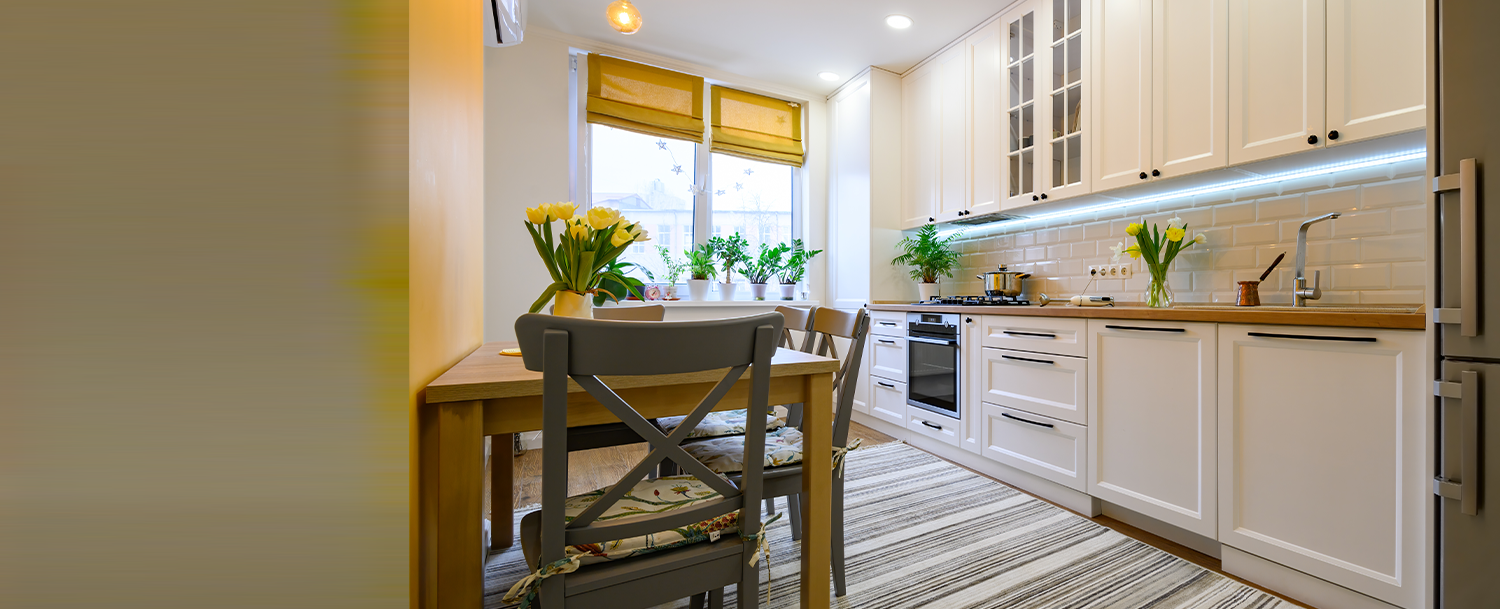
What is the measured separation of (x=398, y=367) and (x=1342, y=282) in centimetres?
296

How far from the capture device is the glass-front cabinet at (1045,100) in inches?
102

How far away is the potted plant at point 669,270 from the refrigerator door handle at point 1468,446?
3435mm

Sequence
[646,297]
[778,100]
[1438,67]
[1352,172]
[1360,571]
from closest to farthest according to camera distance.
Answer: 1. [1438,67]
2. [1360,571]
3. [1352,172]
4. [646,297]
5. [778,100]

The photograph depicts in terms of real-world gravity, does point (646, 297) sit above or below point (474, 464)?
above

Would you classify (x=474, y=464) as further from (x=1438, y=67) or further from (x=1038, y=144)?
(x=1038, y=144)

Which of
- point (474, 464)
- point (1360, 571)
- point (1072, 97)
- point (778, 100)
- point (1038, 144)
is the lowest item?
point (1360, 571)

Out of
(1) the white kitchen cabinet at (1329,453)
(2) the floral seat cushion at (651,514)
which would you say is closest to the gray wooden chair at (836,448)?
(2) the floral seat cushion at (651,514)

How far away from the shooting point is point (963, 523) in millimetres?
2043

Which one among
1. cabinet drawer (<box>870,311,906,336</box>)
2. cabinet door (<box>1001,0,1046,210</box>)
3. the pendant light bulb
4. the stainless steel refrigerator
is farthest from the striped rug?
the pendant light bulb

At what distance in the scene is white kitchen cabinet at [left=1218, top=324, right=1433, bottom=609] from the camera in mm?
1338

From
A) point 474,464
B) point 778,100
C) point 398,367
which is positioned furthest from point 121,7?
point 778,100

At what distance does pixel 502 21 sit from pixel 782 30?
5.82 feet

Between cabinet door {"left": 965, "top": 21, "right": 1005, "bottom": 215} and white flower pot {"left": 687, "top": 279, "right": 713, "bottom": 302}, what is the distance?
1.86 metres

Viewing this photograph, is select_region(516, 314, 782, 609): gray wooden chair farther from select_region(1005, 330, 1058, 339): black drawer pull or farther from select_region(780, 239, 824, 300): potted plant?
select_region(780, 239, 824, 300): potted plant
